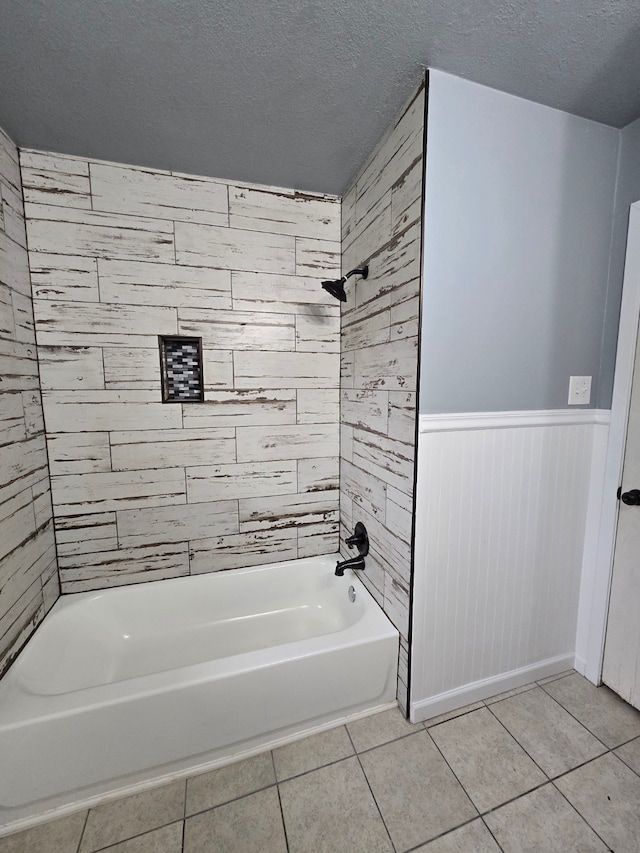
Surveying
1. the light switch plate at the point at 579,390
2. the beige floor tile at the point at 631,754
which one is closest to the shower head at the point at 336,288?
the light switch plate at the point at 579,390

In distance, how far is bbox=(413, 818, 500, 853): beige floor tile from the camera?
1.08 m

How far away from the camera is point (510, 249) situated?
138 cm

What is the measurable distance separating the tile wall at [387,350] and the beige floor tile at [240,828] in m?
0.64

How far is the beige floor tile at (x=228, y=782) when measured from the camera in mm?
1218

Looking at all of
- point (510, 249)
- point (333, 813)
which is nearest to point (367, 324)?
point (510, 249)

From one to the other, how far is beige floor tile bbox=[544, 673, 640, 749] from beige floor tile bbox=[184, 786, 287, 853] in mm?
1308

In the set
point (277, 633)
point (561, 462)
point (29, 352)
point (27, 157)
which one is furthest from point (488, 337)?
point (27, 157)

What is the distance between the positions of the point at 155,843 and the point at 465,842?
0.98 metres

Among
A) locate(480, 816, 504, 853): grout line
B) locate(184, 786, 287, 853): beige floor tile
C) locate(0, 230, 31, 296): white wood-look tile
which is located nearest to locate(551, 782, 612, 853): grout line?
locate(480, 816, 504, 853): grout line

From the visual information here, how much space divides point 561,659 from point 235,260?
265 cm

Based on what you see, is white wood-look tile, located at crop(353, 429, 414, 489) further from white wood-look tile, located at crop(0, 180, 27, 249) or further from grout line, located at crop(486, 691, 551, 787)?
white wood-look tile, located at crop(0, 180, 27, 249)

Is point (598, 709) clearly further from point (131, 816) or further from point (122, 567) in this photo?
point (122, 567)

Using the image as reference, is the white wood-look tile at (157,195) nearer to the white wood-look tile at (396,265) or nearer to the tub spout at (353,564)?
the white wood-look tile at (396,265)

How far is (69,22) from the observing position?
3.41 ft
